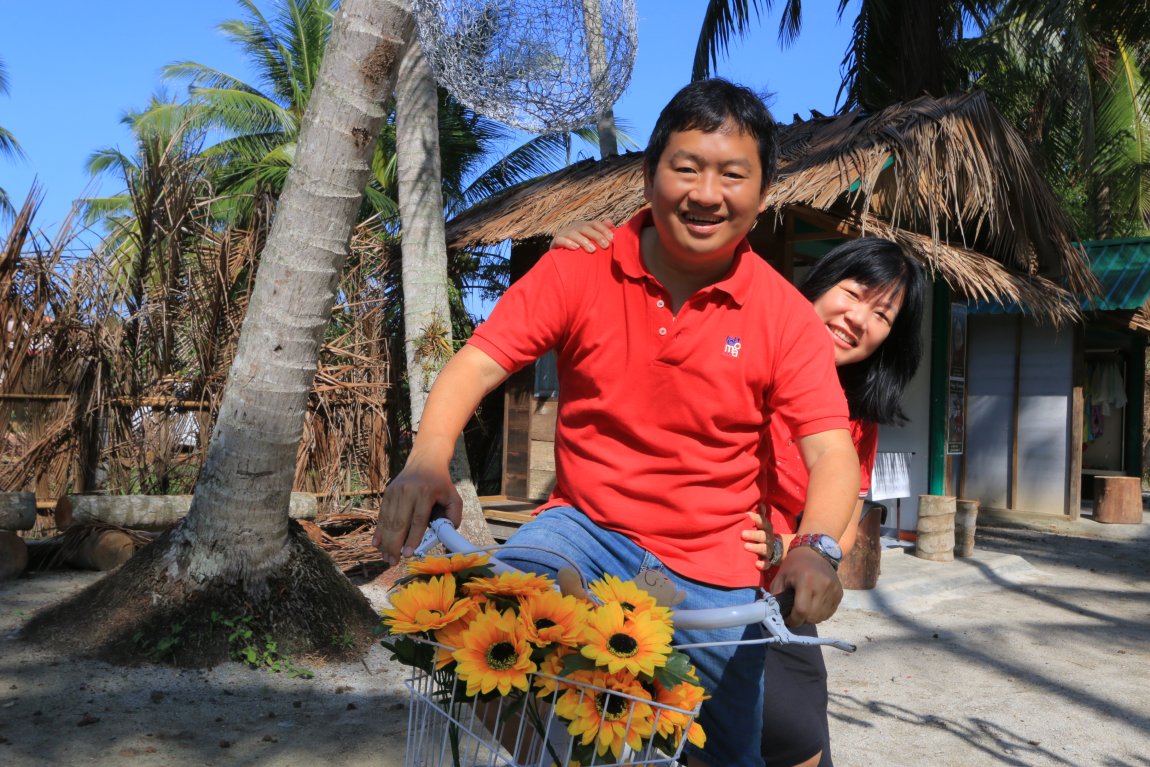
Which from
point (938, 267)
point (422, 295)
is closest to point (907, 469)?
point (938, 267)

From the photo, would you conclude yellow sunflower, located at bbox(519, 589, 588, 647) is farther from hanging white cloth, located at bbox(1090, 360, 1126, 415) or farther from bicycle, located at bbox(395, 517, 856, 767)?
hanging white cloth, located at bbox(1090, 360, 1126, 415)

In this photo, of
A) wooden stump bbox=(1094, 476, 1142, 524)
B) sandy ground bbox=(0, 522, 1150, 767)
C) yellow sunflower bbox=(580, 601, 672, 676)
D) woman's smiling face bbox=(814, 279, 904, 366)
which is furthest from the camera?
wooden stump bbox=(1094, 476, 1142, 524)

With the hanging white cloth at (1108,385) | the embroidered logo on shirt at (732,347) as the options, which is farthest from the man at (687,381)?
the hanging white cloth at (1108,385)

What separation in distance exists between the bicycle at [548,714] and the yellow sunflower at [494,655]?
34mm

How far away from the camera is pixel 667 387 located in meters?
2.07

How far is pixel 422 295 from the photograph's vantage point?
723cm

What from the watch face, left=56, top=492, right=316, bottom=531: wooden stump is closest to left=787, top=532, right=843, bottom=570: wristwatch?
the watch face

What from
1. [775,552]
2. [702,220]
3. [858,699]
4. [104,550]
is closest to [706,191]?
[702,220]

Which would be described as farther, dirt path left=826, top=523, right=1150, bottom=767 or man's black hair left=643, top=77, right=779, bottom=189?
dirt path left=826, top=523, right=1150, bottom=767

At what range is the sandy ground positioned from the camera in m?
3.91

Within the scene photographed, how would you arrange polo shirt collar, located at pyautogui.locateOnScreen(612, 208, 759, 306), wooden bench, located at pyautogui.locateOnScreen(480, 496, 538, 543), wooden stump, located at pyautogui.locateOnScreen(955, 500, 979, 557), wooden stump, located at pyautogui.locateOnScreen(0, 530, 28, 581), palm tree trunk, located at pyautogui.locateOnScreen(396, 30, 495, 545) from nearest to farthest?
polo shirt collar, located at pyautogui.locateOnScreen(612, 208, 759, 306), wooden stump, located at pyautogui.locateOnScreen(0, 530, 28, 581), palm tree trunk, located at pyautogui.locateOnScreen(396, 30, 495, 545), wooden bench, located at pyautogui.locateOnScreen(480, 496, 538, 543), wooden stump, located at pyautogui.locateOnScreen(955, 500, 979, 557)

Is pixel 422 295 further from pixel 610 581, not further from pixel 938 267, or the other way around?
pixel 610 581

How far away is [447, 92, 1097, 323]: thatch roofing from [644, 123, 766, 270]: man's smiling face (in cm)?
556

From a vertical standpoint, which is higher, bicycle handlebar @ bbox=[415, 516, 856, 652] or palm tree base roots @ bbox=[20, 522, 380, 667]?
A: bicycle handlebar @ bbox=[415, 516, 856, 652]
